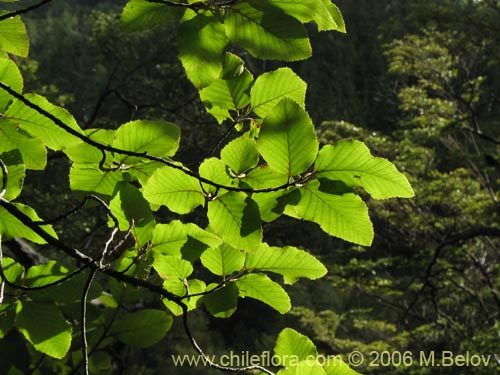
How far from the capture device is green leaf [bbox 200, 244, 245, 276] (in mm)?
711

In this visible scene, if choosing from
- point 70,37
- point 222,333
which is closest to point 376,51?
point 70,37

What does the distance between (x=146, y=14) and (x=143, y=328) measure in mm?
532

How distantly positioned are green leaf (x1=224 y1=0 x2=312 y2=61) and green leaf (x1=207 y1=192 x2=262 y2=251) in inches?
6.2

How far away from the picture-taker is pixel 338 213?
0.58 meters

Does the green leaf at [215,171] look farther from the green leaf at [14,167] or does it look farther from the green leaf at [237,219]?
the green leaf at [14,167]

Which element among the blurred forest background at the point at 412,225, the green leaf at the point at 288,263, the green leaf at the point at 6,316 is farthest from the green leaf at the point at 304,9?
the blurred forest background at the point at 412,225

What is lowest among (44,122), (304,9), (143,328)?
(143,328)

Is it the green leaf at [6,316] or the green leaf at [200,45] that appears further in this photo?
the green leaf at [6,316]

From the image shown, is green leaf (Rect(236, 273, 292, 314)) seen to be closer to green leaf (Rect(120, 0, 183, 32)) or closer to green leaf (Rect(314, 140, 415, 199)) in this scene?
green leaf (Rect(314, 140, 415, 199))

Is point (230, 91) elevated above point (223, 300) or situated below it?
above

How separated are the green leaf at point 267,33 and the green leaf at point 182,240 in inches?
9.8

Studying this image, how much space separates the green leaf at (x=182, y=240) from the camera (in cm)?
71

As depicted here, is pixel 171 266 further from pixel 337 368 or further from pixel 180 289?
pixel 337 368

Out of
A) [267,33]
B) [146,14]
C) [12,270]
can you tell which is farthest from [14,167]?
[267,33]
